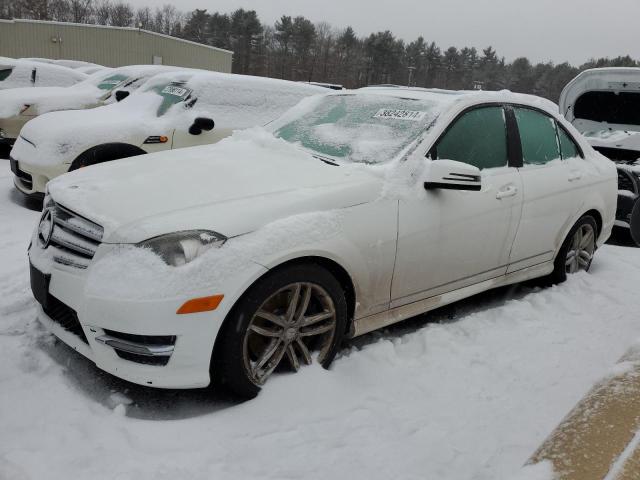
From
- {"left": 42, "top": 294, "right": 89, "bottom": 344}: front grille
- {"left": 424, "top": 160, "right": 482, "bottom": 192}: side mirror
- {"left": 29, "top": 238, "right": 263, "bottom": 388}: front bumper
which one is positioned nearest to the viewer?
{"left": 29, "top": 238, "right": 263, "bottom": 388}: front bumper

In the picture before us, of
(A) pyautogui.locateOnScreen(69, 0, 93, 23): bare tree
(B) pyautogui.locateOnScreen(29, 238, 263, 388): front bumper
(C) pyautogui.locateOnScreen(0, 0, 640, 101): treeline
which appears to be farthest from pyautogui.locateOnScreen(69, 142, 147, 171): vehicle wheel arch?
(A) pyautogui.locateOnScreen(69, 0, 93, 23): bare tree

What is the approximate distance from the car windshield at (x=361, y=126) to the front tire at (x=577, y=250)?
6.17ft

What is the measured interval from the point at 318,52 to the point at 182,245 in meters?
92.2

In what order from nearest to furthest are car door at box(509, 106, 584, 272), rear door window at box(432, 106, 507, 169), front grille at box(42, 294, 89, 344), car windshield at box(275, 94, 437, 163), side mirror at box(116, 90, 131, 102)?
front grille at box(42, 294, 89, 344), car windshield at box(275, 94, 437, 163), rear door window at box(432, 106, 507, 169), car door at box(509, 106, 584, 272), side mirror at box(116, 90, 131, 102)

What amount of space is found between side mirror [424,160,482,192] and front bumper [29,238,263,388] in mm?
1466

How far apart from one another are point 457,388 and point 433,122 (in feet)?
5.46

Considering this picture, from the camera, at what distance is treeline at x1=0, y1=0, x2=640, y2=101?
8256 centimetres

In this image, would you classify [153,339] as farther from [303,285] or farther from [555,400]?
[555,400]

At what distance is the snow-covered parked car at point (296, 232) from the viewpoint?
8.21 ft

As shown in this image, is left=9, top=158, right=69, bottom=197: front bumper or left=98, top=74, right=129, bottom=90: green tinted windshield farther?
left=98, top=74, right=129, bottom=90: green tinted windshield

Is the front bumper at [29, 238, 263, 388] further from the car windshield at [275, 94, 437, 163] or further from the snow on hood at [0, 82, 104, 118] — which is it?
the snow on hood at [0, 82, 104, 118]

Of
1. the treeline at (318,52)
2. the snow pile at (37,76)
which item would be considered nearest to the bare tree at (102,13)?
the treeline at (318,52)

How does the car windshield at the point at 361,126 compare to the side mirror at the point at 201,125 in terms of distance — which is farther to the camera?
the side mirror at the point at 201,125

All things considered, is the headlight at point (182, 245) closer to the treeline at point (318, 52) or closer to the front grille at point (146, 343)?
the front grille at point (146, 343)
